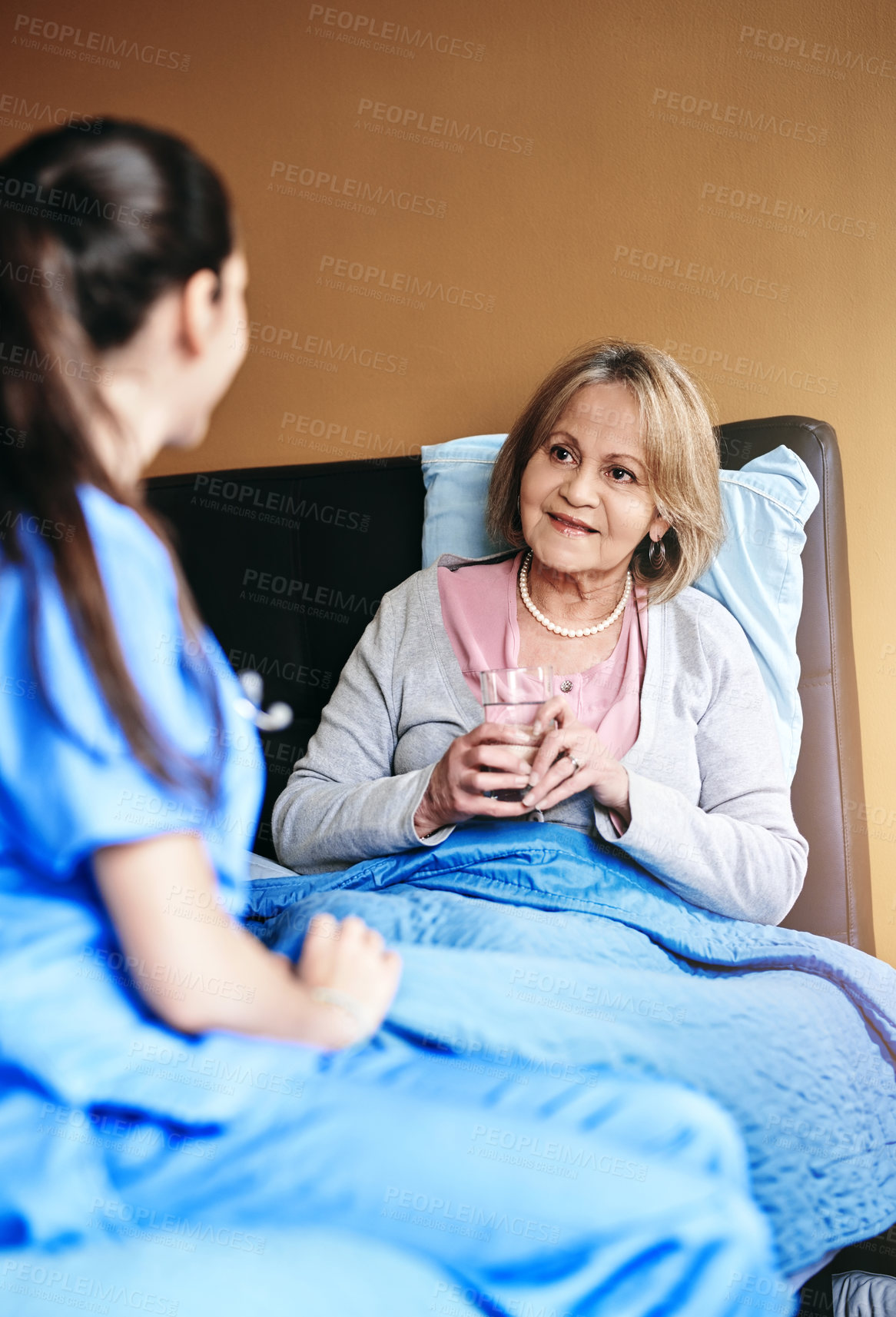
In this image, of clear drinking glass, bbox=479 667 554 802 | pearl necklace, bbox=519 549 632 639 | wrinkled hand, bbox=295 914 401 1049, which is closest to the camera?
wrinkled hand, bbox=295 914 401 1049

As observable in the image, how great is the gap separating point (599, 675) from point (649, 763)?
0.17m

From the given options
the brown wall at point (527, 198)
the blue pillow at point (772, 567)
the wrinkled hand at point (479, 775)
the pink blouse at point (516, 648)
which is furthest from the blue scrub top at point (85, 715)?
the brown wall at point (527, 198)

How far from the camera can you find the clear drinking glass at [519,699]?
42.6 inches

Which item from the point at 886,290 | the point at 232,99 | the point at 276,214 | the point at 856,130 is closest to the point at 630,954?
the point at 886,290

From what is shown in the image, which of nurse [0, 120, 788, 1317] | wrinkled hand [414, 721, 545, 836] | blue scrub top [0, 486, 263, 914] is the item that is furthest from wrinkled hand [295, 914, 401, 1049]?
wrinkled hand [414, 721, 545, 836]

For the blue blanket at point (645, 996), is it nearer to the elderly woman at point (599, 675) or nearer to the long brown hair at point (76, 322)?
the elderly woman at point (599, 675)

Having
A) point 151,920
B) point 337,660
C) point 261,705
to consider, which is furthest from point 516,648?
point 151,920

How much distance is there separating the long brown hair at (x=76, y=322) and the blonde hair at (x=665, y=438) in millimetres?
877

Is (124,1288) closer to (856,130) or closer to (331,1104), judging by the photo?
(331,1104)

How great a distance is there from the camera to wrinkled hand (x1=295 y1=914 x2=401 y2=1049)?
680 millimetres

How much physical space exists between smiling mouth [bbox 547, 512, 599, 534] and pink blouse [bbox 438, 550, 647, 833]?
14 centimetres

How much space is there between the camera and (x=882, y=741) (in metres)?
1.59

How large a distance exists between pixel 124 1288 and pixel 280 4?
2.34 meters

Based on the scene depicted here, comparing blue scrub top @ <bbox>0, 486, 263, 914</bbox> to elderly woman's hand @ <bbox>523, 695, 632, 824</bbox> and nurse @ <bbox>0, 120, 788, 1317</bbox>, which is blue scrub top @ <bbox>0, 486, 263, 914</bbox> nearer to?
nurse @ <bbox>0, 120, 788, 1317</bbox>
